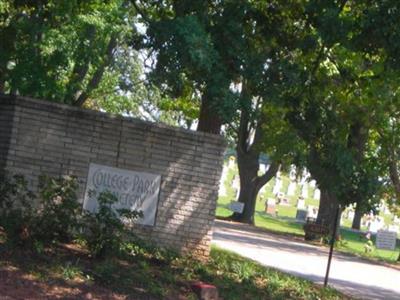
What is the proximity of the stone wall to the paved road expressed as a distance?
3.30 meters

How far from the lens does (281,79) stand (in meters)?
9.45

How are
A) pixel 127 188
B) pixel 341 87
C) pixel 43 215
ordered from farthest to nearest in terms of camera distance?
pixel 341 87
pixel 127 188
pixel 43 215

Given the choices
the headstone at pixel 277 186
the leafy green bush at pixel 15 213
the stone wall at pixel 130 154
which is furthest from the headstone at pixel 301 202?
the leafy green bush at pixel 15 213

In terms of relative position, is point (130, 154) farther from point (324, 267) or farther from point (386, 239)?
point (386, 239)

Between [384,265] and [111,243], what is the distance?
1430 cm

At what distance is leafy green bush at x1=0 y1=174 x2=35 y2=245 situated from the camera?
9.54m

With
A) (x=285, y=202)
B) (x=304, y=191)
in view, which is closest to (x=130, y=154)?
(x=285, y=202)

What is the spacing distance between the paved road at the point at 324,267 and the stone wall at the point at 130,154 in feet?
10.8

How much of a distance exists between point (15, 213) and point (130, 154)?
91.1 inches

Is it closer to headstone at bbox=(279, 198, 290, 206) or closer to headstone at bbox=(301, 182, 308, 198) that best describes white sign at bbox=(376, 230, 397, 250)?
headstone at bbox=(279, 198, 290, 206)

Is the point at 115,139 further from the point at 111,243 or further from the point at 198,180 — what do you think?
the point at 111,243

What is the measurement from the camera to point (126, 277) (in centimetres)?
916

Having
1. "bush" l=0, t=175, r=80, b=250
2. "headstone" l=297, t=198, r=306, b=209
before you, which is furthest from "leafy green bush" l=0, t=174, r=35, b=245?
"headstone" l=297, t=198, r=306, b=209

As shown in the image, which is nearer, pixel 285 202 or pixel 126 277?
pixel 126 277
